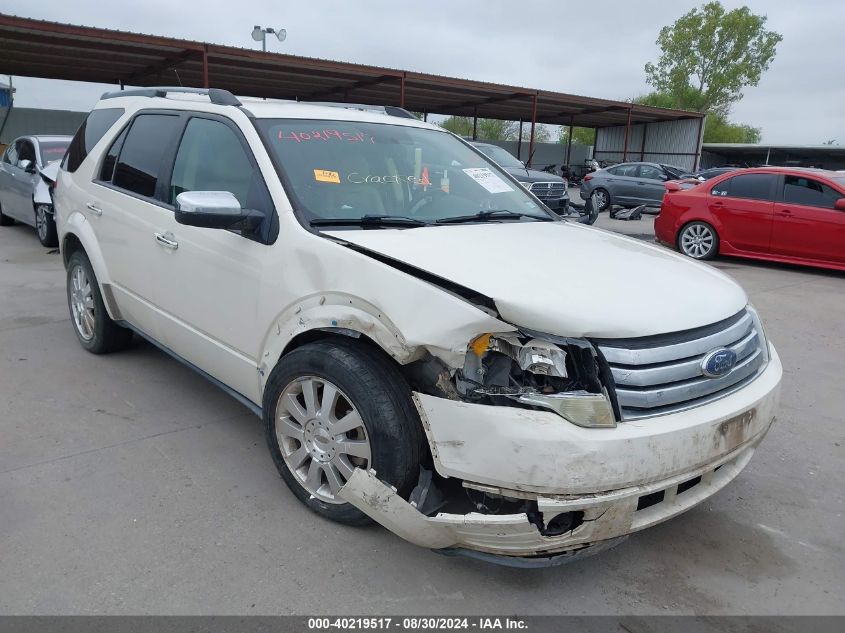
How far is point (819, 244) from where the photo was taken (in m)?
9.08

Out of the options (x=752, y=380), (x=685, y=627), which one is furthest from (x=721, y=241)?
(x=685, y=627)

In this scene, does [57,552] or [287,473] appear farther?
[287,473]

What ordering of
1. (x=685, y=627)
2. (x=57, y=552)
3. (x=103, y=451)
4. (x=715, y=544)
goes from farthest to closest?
(x=103, y=451) < (x=715, y=544) < (x=57, y=552) < (x=685, y=627)

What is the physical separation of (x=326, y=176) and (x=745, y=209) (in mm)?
8548

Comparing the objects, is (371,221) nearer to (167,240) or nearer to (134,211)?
(167,240)

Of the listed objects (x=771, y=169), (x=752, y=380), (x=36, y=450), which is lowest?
(x=36, y=450)

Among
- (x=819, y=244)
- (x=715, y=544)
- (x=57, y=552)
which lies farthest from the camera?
(x=819, y=244)

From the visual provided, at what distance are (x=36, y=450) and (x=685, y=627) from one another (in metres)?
3.24

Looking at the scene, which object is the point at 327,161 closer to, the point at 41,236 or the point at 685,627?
the point at 685,627

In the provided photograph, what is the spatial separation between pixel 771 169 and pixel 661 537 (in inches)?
338

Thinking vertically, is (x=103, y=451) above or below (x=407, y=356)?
below

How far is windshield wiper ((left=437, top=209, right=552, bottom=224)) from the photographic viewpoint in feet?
10.8

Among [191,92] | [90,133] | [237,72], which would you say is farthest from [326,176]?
[237,72]

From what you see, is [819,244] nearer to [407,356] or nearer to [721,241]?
[721,241]
